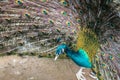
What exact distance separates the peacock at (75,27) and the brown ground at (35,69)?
1.48 feet

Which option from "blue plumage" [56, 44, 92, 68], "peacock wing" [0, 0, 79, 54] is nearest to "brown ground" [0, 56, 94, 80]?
"peacock wing" [0, 0, 79, 54]

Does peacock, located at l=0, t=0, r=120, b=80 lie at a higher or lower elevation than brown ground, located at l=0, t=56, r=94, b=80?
higher

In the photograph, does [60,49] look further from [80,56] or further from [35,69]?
[35,69]

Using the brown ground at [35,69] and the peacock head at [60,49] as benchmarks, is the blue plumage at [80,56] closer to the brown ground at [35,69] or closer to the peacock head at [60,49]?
the peacock head at [60,49]

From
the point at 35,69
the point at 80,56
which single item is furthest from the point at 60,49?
the point at 35,69

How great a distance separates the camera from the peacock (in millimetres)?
4301

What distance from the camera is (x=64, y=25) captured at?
171 inches

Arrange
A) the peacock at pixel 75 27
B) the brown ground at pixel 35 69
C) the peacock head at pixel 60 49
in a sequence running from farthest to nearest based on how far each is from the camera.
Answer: the brown ground at pixel 35 69, the peacock at pixel 75 27, the peacock head at pixel 60 49

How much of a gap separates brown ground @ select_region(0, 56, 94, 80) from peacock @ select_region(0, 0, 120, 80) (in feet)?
1.48

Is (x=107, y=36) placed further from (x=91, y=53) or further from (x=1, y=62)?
(x=1, y=62)

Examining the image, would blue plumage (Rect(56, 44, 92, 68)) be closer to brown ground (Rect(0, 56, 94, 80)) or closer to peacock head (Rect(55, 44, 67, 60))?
peacock head (Rect(55, 44, 67, 60))

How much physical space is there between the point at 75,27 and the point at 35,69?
1051mm

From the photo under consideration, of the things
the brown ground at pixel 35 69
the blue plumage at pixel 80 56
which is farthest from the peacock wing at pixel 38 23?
the brown ground at pixel 35 69

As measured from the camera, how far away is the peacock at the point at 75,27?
14.1 feet
